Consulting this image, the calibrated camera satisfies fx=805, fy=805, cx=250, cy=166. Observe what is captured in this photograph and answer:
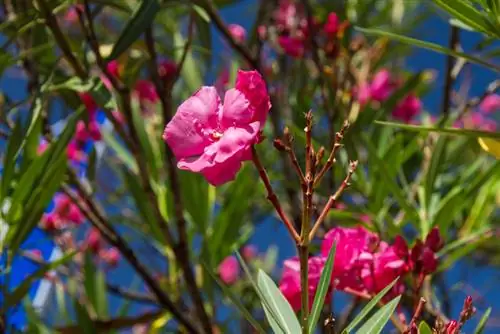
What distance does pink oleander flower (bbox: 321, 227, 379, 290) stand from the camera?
870mm

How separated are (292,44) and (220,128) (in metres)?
0.90

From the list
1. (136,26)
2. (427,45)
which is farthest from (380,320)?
Answer: (136,26)

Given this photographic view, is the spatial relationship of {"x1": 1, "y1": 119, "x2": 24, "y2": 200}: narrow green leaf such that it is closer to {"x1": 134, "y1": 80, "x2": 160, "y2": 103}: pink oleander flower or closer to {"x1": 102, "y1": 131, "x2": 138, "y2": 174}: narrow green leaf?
{"x1": 102, "y1": 131, "x2": 138, "y2": 174}: narrow green leaf

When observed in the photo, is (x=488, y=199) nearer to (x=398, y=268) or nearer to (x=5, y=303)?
(x=398, y=268)

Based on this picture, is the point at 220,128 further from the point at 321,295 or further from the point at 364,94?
the point at 364,94

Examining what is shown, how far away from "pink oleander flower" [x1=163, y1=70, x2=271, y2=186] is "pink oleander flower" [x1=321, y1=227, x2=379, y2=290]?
21 cm

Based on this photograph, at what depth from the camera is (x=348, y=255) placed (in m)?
0.88

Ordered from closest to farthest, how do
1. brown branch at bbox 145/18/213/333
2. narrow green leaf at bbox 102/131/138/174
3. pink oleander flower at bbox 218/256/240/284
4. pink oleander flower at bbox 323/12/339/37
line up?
brown branch at bbox 145/18/213/333 → pink oleander flower at bbox 323/12/339/37 → narrow green leaf at bbox 102/131/138/174 → pink oleander flower at bbox 218/256/240/284

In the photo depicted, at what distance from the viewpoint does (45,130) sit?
1.30 metres

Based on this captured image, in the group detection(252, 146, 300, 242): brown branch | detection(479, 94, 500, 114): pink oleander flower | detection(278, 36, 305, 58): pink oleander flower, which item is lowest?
detection(479, 94, 500, 114): pink oleander flower

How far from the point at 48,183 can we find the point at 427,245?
506 mm

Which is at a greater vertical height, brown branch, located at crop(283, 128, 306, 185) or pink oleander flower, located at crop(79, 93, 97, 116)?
brown branch, located at crop(283, 128, 306, 185)

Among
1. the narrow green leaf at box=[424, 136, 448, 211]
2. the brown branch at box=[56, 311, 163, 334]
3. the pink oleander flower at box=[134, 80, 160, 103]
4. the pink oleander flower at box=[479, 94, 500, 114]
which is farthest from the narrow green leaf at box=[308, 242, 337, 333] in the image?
the pink oleander flower at box=[479, 94, 500, 114]

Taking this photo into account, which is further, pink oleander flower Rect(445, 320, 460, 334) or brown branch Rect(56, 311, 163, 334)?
brown branch Rect(56, 311, 163, 334)
